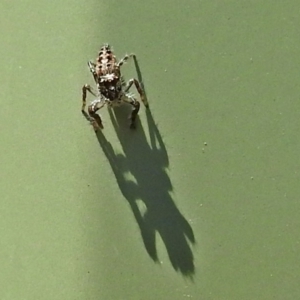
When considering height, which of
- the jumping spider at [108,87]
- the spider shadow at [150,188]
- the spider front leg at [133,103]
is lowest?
the spider shadow at [150,188]

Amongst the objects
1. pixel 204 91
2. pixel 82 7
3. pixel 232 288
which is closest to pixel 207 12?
pixel 204 91

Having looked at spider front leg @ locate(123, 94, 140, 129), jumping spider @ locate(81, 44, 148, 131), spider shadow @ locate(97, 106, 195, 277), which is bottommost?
spider shadow @ locate(97, 106, 195, 277)

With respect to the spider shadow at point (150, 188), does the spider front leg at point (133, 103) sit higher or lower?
higher

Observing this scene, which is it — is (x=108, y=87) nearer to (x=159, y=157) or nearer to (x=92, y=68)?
(x=92, y=68)

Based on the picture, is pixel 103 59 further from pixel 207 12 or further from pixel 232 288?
pixel 232 288

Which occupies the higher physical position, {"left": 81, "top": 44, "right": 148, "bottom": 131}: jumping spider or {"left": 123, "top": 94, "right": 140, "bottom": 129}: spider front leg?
{"left": 81, "top": 44, "right": 148, "bottom": 131}: jumping spider
